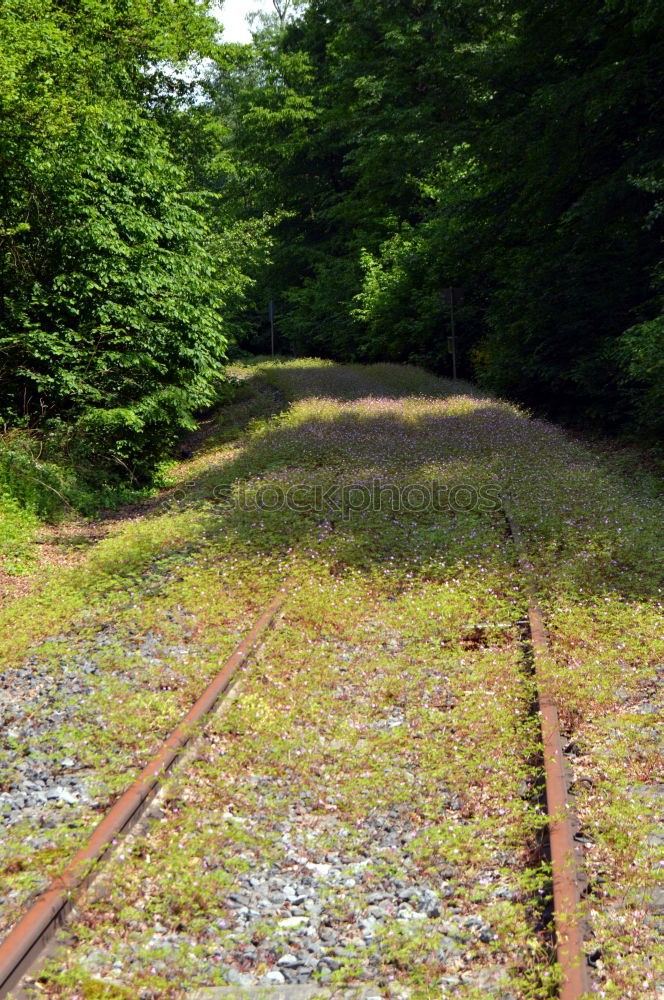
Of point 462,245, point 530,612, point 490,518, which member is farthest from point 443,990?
point 462,245

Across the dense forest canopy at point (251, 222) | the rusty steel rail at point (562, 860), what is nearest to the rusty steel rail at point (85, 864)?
the rusty steel rail at point (562, 860)

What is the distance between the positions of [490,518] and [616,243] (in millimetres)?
9166

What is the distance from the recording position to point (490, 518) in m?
10.1

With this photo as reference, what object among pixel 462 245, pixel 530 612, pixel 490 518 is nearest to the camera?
pixel 530 612

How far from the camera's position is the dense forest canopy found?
40.0 feet

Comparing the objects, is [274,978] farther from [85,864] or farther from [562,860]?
[562,860]

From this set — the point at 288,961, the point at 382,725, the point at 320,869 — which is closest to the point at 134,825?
the point at 320,869

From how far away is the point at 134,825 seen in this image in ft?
13.1

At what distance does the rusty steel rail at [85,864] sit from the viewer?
120 inches

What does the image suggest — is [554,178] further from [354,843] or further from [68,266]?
[354,843]

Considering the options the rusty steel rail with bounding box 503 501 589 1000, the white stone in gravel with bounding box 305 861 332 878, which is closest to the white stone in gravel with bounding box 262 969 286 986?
the white stone in gravel with bounding box 305 861 332 878

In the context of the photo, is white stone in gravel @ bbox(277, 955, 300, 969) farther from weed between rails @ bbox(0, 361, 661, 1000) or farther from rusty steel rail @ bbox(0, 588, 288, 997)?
rusty steel rail @ bbox(0, 588, 288, 997)

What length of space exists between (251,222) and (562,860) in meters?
29.7

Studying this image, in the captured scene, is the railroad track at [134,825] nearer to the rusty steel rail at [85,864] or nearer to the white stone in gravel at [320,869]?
the rusty steel rail at [85,864]
